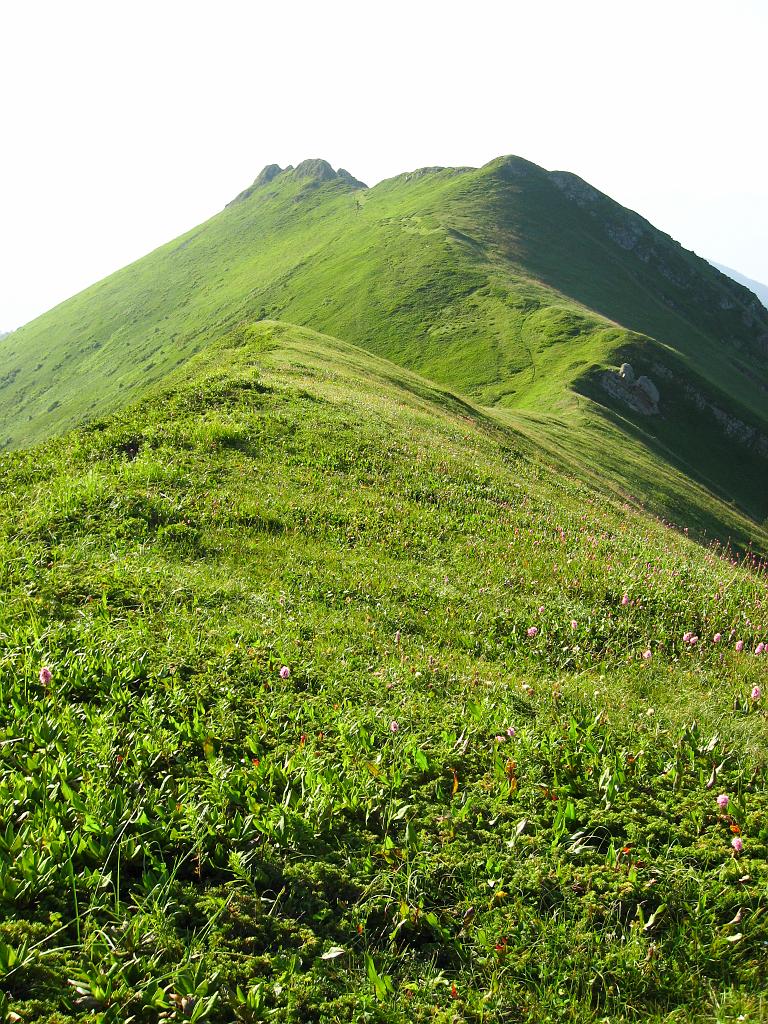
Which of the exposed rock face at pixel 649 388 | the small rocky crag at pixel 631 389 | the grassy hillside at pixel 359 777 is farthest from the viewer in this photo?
the exposed rock face at pixel 649 388

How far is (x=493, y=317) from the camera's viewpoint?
7719 cm

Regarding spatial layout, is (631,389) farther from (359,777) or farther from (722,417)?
(359,777)

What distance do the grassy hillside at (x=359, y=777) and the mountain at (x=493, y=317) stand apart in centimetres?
2614

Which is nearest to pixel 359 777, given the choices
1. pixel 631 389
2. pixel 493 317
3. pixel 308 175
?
pixel 631 389

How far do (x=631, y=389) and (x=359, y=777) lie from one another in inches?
2555

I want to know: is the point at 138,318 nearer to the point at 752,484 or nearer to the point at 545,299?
the point at 545,299

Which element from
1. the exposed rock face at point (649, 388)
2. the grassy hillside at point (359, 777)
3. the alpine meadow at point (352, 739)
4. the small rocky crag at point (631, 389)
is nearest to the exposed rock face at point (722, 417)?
the exposed rock face at point (649, 388)

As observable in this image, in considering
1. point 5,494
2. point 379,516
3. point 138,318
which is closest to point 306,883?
point 379,516

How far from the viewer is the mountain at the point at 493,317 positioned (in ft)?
189

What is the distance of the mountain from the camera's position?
57750mm

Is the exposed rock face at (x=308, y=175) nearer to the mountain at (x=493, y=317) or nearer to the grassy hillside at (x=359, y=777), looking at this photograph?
the mountain at (x=493, y=317)

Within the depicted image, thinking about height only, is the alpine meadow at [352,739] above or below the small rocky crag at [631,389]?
below

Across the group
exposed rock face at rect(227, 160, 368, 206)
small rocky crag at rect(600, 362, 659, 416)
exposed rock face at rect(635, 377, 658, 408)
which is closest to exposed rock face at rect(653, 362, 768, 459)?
exposed rock face at rect(635, 377, 658, 408)

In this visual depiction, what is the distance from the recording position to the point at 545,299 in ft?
266
